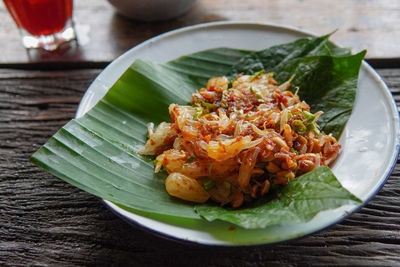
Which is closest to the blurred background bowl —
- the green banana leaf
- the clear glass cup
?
the clear glass cup

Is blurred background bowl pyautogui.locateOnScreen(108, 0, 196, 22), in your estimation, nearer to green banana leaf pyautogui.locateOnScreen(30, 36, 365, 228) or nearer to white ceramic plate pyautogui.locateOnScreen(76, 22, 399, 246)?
white ceramic plate pyautogui.locateOnScreen(76, 22, 399, 246)

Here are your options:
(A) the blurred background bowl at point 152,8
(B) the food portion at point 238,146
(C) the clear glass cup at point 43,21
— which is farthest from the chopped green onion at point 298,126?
(C) the clear glass cup at point 43,21

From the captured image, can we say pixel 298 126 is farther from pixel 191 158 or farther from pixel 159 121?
pixel 159 121

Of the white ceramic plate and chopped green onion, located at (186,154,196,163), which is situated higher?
the white ceramic plate

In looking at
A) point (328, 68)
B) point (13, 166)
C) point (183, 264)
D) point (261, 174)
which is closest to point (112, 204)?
point (183, 264)

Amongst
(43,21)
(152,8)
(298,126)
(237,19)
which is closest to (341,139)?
(298,126)

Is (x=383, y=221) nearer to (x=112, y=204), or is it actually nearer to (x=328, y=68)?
(x=328, y=68)
